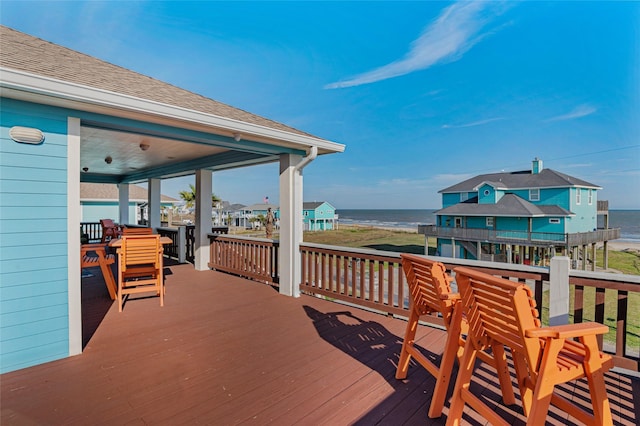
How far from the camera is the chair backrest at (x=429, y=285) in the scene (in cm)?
193

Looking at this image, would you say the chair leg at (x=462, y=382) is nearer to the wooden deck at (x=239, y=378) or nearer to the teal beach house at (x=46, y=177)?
the wooden deck at (x=239, y=378)

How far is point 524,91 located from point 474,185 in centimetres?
1079

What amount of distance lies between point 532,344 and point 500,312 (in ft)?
0.56

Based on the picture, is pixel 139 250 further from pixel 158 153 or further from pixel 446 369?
pixel 446 369

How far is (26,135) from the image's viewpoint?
7.98 feet

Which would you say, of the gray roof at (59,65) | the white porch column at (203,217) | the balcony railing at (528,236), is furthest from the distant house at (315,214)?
the gray roof at (59,65)

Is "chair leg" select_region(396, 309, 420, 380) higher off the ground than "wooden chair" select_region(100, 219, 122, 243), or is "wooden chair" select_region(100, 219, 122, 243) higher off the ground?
"wooden chair" select_region(100, 219, 122, 243)

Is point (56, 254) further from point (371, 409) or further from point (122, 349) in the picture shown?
point (371, 409)

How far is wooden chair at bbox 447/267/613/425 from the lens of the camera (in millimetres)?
1343

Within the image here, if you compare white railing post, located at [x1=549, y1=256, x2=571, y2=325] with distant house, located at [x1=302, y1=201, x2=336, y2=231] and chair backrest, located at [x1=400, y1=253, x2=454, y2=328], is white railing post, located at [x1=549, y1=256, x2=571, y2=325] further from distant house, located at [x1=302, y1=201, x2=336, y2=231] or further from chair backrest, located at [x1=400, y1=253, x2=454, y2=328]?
distant house, located at [x1=302, y1=201, x2=336, y2=231]

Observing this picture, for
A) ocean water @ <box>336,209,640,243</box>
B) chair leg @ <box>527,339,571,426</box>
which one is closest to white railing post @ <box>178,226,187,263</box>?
chair leg @ <box>527,339,571,426</box>

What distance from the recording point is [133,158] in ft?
22.0

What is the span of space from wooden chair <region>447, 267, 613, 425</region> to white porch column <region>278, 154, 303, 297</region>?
3233 mm

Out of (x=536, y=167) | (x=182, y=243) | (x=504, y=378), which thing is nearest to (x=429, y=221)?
(x=536, y=167)
